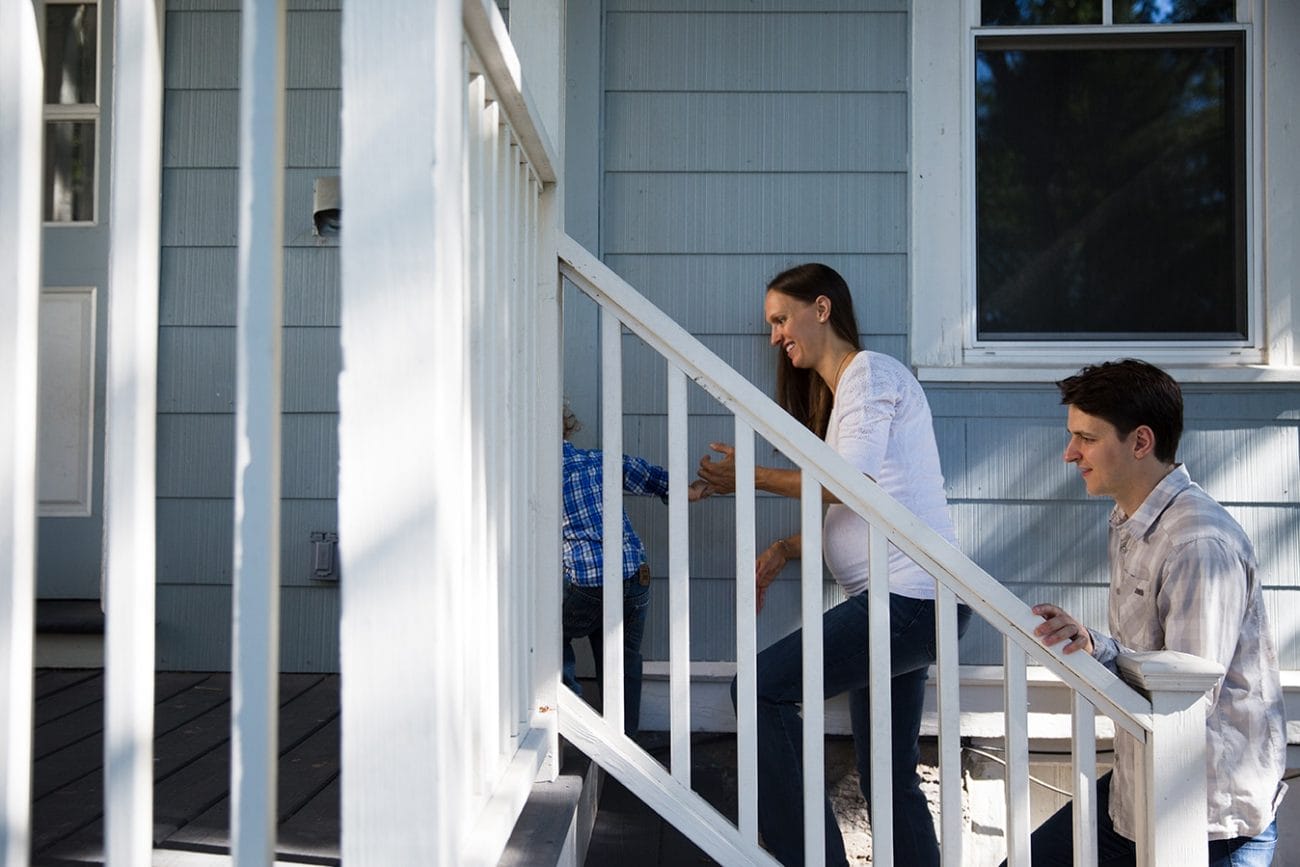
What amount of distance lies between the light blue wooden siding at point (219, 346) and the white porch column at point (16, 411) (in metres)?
1.93

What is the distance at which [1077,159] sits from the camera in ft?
10.5

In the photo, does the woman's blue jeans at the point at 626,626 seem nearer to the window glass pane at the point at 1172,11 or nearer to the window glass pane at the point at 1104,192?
the window glass pane at the point at 1104,192

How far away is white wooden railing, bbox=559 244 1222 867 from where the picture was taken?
6.24ft

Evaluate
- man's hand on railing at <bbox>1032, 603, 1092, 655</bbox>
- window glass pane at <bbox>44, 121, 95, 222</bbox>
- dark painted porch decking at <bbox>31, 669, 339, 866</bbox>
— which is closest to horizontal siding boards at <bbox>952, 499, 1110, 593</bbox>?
man's hand on railing at <bbox>1032, 603, 1092, 655</bbox>

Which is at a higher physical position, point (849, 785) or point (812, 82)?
point (812, 82)

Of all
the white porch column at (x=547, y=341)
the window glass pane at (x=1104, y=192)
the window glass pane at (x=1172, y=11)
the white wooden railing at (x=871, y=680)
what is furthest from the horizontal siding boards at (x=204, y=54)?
the window glass pane at (x=1172, y=11)

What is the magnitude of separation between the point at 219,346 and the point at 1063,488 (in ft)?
8.42

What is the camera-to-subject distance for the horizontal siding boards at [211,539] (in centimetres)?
316

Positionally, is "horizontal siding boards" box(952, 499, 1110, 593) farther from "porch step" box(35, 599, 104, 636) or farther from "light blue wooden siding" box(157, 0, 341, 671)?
"porch step" box(35, 599, 104, 636)

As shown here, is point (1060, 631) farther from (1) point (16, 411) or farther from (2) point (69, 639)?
(2) point (69, 639)

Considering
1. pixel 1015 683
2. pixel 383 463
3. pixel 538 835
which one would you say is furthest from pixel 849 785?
pixel 383 463

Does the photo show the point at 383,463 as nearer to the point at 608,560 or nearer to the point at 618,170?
the point at 608,560

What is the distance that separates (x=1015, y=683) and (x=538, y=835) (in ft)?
3.11

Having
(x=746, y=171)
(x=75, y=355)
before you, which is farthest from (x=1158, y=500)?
(x=75, y=355)
